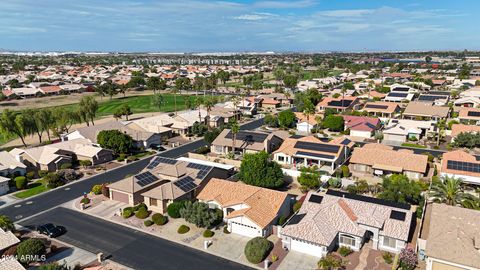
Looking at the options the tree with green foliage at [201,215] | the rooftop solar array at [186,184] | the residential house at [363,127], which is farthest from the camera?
the residential house at [363,127]

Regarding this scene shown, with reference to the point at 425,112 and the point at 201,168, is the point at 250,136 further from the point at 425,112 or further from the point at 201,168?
the point at 425,112

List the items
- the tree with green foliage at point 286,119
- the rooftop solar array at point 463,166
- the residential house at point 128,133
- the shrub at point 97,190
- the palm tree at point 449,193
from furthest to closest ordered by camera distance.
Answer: the tree with green foliage at point 286,119 → the residential house at point 128,133 → the rooftop solar array at point 463,166 → the shrub at point 97,190 → the palm tree at point 449,193

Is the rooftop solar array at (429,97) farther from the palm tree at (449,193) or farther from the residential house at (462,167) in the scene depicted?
the palm tree at (449,193)

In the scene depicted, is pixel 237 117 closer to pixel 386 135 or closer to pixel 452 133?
pixel 386 135

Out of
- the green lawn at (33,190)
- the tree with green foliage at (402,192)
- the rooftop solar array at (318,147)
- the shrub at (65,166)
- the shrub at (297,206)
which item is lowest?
the green lawn at (33,190)

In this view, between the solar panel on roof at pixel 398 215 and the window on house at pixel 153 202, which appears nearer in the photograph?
the solar panel on roof at pixel 398 215

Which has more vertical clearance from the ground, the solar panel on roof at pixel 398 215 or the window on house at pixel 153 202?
the solar panel on roof at pixel 398 215

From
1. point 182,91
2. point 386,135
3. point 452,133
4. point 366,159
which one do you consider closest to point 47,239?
point 366,159

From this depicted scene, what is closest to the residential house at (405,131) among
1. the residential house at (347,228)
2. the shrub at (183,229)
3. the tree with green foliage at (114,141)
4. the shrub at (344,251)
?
the residential house at (347,228)
